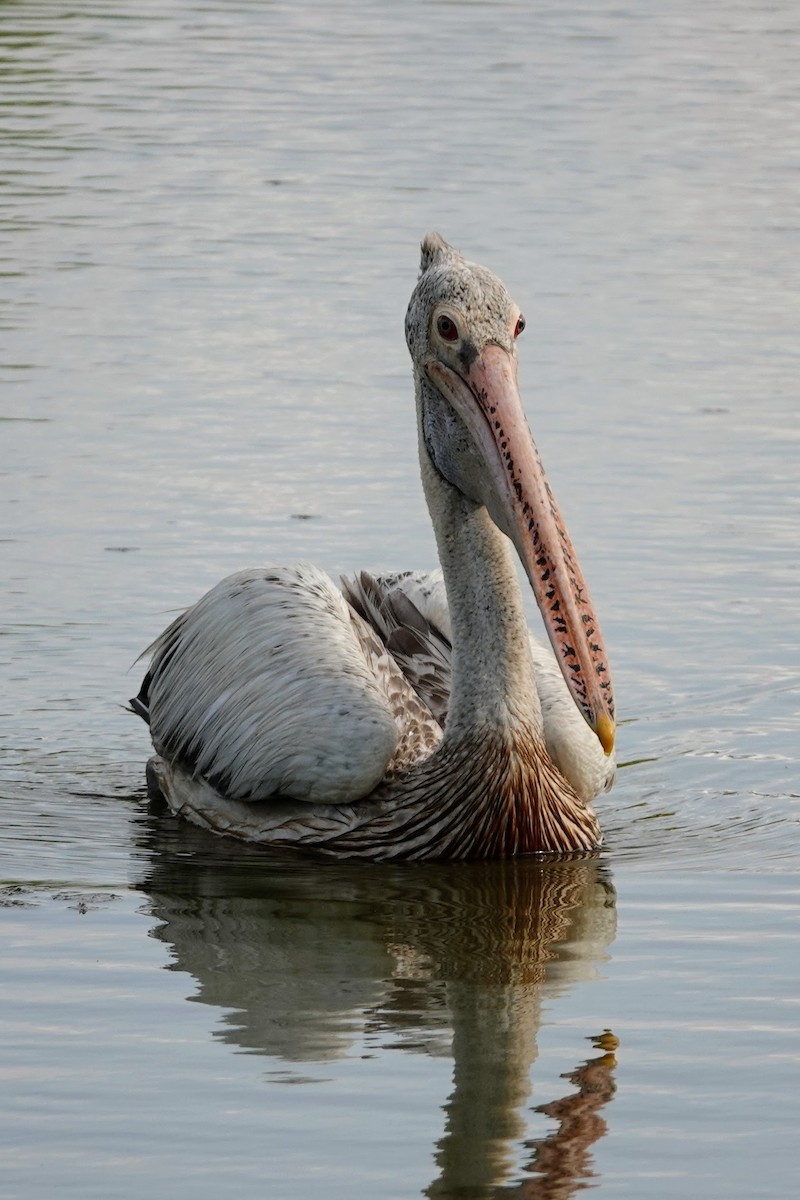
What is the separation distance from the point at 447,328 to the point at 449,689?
3.60 ft

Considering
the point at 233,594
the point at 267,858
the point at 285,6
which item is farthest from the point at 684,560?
the point at 285,6

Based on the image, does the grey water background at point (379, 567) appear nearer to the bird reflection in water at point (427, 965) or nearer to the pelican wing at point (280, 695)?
the bird reflection in water at point (427, 965)

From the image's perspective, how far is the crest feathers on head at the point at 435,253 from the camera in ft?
19.5

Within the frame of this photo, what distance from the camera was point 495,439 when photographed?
566 centimetres

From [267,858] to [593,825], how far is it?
79 cm

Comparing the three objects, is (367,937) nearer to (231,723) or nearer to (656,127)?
(231,723)

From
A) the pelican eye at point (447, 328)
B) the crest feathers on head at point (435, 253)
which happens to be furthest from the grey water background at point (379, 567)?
the crest feathers on head at point (435, 253)

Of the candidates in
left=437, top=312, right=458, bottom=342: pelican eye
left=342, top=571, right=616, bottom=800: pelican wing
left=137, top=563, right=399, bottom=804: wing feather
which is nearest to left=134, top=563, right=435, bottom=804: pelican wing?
left=137, top=563, right=399, bottom=804: wing feather

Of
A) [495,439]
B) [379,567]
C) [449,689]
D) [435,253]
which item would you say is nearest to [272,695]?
[449,689]

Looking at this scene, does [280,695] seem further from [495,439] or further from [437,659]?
[495,439]

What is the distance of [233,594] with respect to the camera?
260 inches

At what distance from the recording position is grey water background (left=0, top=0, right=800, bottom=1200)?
427cm

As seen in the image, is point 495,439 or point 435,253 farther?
point 435,253

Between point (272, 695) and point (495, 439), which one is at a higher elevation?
point (495, 439)
